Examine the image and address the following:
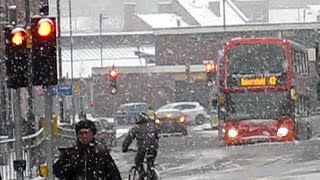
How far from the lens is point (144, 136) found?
1745 cm

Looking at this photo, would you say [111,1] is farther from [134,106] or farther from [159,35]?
[134,106]

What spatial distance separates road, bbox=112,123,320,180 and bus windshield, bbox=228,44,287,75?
304 cm

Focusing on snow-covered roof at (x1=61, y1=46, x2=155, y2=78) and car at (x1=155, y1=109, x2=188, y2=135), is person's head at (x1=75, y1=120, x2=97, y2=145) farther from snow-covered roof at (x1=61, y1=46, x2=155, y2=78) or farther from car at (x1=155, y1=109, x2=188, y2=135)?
snow-covered roof at (x1=61, y1=46, x2=155, y2=78)

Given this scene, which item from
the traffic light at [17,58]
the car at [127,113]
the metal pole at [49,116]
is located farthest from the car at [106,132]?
the car at [127,113]

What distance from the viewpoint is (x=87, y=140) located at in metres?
9.04

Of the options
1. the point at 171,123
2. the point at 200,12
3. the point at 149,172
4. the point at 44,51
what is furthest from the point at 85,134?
the point at 200,12

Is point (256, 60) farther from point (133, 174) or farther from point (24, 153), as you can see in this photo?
point (133, 174)

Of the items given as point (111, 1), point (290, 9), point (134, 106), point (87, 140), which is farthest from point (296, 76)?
point (111, 1)

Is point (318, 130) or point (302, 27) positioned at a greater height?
point (302, 27)

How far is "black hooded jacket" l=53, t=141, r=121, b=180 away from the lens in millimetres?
9070

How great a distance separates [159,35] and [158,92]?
5.80 m

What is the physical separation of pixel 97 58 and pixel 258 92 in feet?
181

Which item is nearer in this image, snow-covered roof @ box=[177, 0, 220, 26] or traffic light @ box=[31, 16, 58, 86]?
traffic light @ box=[31, 16, 58, 86]

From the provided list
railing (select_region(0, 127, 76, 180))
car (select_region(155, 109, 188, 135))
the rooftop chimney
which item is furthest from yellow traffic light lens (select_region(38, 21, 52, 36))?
the rooftop chimney
